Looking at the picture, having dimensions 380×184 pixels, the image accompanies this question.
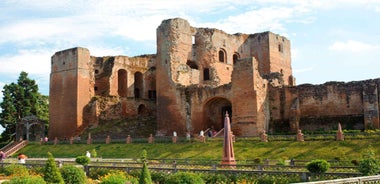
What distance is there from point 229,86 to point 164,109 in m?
6.45

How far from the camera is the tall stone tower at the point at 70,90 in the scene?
1697 inches

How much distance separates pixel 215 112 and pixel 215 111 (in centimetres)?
8

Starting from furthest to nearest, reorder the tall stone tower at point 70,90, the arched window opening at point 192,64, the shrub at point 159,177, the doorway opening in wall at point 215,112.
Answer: the tall stone tower at point 70,90, the arched window opening at point 192,64, the doorway opening in wall at point 215,112, the shrub at point 159,177

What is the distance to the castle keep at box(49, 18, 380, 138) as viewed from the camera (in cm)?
3344

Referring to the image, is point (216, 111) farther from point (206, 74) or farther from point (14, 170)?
point (14, 170)

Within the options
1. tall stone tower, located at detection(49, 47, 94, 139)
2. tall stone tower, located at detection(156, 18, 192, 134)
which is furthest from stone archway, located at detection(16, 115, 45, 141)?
tall stone tower, located at detection(156, 18, 192, 134)

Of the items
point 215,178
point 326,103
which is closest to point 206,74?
point 326,103

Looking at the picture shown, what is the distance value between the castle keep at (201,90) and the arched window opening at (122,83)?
0.34 ft

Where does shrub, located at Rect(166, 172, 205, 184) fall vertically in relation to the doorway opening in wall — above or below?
below

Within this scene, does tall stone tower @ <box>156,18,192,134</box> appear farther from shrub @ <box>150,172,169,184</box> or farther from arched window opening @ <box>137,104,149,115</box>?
shrub @ <box>150,172,169,184</box>

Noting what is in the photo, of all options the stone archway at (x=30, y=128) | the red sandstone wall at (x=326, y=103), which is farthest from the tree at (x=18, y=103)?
the red sandstone wall at (x=326, y=103)

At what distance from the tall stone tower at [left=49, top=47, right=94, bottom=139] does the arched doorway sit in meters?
12.5

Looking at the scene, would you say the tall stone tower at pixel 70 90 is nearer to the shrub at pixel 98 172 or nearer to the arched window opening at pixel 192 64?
the arched window opening at pixel 192 64

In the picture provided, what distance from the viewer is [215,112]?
38.2 m
